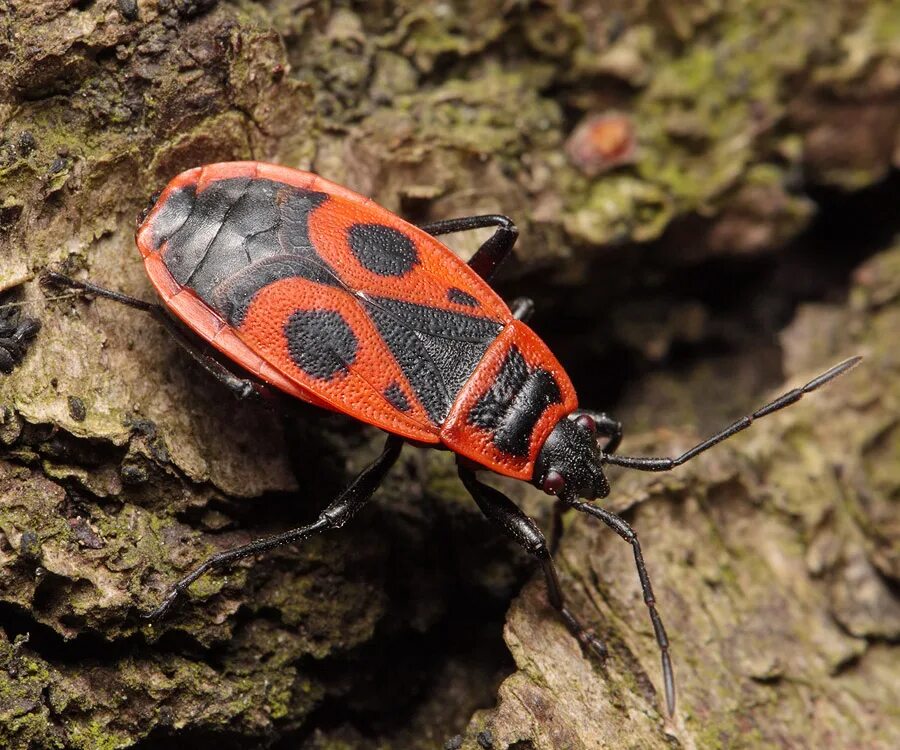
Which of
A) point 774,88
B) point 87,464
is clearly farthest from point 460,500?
point 774,88

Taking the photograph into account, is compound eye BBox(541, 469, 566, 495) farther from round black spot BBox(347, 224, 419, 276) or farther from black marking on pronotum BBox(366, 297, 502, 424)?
round black spot BBox(347, 224, 419, 276)

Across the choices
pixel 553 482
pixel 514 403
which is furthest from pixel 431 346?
pixel 553 482

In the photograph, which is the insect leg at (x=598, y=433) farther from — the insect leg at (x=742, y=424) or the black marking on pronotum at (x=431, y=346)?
the black marking on pronotum at (x=431, y=346)

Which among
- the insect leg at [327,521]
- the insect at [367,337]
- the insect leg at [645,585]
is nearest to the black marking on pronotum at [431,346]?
the insect at [367,337]

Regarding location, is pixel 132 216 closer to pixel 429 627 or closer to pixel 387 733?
pixel 429 627

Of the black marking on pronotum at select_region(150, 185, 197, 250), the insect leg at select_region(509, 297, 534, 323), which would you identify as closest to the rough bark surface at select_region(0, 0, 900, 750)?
the black marking on pronotum at select_region(150, 185, 197, 250)

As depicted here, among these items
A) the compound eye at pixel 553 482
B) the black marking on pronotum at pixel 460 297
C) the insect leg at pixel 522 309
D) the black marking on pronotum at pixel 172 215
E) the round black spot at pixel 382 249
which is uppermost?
the black marking on pronotum at pixel 172 215
